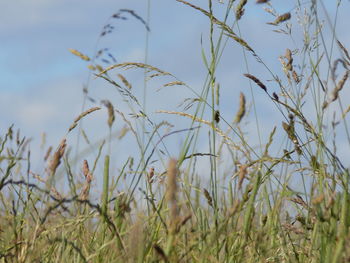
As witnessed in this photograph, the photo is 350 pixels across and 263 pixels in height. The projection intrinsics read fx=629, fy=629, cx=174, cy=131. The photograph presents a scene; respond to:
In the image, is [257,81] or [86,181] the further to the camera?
[257,81]

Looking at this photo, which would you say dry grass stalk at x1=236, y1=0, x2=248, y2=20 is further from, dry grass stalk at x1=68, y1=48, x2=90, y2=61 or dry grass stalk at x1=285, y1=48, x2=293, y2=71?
dry grass stalk at x1=68, y1=48, x2=90, y2=61

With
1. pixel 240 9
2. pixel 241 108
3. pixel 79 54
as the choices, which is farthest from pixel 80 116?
pixel 240 9

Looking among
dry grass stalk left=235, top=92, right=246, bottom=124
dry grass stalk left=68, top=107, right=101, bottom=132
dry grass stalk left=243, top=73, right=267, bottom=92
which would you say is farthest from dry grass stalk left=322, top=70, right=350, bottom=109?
dry grass stalk left=68, top=107, right=101, bottom=132

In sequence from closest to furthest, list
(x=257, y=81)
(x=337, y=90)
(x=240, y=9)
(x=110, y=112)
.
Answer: (x=110, y=112) < (x=337, y=90) < (x=257, y=81) < (x=240, y=9)

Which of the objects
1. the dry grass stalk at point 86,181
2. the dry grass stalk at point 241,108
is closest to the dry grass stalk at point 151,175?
the dry grass stalk at point 86,181

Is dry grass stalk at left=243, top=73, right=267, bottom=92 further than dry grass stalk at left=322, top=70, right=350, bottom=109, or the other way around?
dry grass stalk at left=243, top=73, right=267, bottom=92

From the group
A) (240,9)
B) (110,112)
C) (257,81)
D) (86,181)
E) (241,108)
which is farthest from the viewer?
(240,9)

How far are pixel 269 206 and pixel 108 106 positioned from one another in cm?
104

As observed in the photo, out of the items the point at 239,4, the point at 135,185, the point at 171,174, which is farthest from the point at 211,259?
the point at 239,4

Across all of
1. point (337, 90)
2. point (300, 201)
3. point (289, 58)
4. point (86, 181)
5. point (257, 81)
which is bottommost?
point (300, 201)

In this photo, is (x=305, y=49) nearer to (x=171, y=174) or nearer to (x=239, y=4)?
(x=239, y=4)

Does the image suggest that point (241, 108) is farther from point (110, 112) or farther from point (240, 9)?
point (240, 9)

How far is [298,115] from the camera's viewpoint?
7.94ft

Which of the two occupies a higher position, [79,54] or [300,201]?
[79,54]
